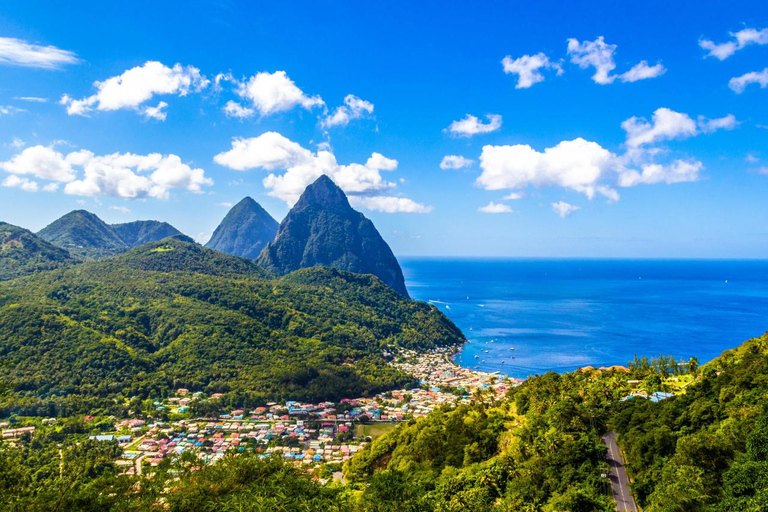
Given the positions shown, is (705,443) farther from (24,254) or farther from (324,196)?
(324,196)

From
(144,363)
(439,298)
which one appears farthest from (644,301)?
(144,363)

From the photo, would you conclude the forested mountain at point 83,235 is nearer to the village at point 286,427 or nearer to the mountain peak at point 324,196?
the mountain peak at point 324,196

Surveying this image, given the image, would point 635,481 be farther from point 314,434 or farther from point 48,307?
point 48,307

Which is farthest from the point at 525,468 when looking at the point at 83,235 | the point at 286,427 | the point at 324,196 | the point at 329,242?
the point at 83,235

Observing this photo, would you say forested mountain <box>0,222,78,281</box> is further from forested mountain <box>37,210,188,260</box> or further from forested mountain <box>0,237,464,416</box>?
forested mountain <box>37,210,188,260</box>

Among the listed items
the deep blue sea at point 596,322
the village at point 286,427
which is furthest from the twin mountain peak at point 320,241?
the village at point 286,427

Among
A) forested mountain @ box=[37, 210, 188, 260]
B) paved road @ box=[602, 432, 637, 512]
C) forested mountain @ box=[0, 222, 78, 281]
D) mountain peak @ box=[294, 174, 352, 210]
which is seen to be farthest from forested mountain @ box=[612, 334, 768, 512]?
forested mountain @ box=[37, 210, 188, 260]
